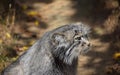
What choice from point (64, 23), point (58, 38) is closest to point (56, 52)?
point (58, 38)

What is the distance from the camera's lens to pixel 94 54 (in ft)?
Answer: 27.4

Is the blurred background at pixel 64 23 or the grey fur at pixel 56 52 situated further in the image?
the blurred background at pixel 64 23

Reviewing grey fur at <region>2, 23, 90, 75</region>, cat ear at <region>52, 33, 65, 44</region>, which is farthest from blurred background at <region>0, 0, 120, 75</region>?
cat ear at <region>52, 33, 65, 44</region>

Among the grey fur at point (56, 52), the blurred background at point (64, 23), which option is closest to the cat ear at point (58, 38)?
the grey fur at point (56, 52)

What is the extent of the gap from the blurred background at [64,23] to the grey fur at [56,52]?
245 centimetres

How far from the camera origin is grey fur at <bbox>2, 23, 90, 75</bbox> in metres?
4.60

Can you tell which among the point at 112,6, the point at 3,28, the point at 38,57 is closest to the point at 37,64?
the point at 38,57

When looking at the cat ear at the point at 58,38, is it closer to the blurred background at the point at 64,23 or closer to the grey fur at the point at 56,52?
the grey fur at the point at 56,52

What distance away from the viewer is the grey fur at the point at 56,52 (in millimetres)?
4598

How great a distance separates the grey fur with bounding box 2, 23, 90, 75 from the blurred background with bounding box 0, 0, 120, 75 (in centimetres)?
245

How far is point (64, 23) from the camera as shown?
9828 mm

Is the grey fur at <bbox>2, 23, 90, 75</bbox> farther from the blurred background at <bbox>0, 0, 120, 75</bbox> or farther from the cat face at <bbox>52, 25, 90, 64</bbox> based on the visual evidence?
the blurred background at <bbox>0, 0, 120, 75</bbox>

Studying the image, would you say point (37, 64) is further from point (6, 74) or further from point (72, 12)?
point (72, 12)

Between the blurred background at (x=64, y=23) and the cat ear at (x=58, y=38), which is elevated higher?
the cat ear at (x=58, y=38)
